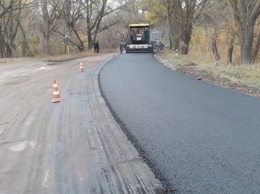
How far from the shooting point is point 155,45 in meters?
33.3

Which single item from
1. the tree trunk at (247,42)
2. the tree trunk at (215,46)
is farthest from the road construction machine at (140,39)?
the tree trunk at (247,42)

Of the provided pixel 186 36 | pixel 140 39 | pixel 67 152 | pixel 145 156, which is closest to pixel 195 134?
pixel 145 156

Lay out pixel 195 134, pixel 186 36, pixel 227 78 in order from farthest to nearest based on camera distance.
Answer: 1. pixel 186 36
2. pixel 227 78
3. pixel 195 134

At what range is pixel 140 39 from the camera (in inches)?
1280

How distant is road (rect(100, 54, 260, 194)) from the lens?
3676 mm

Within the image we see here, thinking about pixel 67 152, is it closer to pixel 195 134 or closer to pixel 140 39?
pixel 195 134

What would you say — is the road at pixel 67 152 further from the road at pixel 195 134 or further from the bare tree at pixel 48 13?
the bare tree at pixel 48 13

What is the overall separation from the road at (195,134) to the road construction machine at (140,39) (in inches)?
886

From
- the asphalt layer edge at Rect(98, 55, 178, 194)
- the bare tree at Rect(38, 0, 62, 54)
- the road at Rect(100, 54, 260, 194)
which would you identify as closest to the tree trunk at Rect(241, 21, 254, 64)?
the road at Rect(100, 54, 260, 194)

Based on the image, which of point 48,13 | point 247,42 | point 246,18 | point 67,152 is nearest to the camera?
point 67,152

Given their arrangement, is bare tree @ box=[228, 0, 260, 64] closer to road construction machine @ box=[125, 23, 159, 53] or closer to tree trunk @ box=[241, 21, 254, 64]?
tree trunk @ box=[241, 21, 254, 64]

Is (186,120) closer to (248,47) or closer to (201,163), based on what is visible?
(201,163)

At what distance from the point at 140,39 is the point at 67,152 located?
28.7 m

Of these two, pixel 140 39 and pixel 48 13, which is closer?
pixel 48 13
